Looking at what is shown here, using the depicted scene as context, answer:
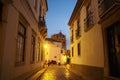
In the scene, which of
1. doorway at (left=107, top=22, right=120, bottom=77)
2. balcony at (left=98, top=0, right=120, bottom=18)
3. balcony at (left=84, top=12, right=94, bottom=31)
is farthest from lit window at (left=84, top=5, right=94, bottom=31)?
doorway at (left=107, top=22, right=120, bottom=77)

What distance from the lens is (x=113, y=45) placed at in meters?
7.70

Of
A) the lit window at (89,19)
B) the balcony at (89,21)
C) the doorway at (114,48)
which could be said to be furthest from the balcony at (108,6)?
the lit window at (89,19)

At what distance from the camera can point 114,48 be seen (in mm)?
Result: 7598

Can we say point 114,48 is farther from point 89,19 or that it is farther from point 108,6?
point 89,19

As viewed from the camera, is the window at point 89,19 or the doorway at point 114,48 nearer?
the doorway at point 114,48

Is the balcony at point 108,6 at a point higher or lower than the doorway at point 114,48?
higher

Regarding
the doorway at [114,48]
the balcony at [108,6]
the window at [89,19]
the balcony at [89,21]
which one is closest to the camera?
the balcony at [108,6]

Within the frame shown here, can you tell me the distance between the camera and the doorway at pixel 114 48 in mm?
7219

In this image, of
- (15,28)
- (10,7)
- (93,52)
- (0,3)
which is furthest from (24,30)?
(93,52)

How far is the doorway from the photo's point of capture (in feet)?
23.7

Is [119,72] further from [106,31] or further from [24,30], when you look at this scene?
[24,30]

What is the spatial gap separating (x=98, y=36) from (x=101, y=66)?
6.07 ft

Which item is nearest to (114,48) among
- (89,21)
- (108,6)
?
(108,6)

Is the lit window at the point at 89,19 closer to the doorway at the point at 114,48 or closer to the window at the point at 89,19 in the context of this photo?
the window at the point at 89,19
